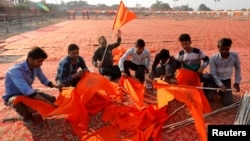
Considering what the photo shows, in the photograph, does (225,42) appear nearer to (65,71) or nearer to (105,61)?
(65,71)

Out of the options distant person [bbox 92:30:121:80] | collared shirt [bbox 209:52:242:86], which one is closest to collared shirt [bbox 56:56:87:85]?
distant person [bbox 92:30:121:80]

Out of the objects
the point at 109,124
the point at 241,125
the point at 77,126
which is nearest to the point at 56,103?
the point at 77,126

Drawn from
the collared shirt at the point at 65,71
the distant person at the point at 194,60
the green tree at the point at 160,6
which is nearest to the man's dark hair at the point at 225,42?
the distant person at the point at 194,60

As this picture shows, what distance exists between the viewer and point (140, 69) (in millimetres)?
6684

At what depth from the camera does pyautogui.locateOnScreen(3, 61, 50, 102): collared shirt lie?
4.25 m

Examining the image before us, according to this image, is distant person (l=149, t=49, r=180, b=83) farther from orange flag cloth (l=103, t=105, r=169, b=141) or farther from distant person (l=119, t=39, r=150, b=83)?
orange flag cloth (l=103, t=105, r=169, b=141)

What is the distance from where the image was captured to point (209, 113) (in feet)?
15.8

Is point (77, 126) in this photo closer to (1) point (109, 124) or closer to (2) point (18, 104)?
(1) point (109, 124)

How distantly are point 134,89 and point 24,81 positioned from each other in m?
2.18

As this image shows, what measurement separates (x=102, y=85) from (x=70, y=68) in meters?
0.81

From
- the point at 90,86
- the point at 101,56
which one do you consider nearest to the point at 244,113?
the point at 90,86

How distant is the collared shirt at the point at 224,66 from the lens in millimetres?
5297

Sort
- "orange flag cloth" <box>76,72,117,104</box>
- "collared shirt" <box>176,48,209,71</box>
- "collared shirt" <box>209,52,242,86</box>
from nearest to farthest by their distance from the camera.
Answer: "orange flag cloth" <box>76,72,117,104</box> < "collared shirt" <box>209,52,242,86</box> < "collared shirt" <box>176,48,209,71</box>

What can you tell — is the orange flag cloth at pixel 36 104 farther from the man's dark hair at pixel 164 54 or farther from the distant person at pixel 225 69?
the distant person at pixel 225 69
